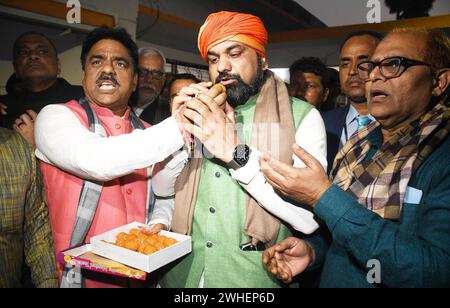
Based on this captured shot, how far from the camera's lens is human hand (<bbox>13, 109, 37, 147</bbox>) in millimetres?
1454

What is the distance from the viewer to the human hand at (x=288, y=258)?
3.86 feet

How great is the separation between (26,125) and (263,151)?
1131 millimetres

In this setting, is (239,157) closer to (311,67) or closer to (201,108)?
(201,108)

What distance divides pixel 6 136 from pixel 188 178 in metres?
0.74

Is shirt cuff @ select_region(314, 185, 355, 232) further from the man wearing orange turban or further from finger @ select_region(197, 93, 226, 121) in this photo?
finger @ select_region(197, 93, 226, 121)

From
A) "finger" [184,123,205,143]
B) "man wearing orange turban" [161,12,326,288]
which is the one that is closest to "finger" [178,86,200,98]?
"man wearing orange turban" [161,12,326,288]

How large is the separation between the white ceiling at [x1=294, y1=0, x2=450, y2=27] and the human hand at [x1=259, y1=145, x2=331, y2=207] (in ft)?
3.04

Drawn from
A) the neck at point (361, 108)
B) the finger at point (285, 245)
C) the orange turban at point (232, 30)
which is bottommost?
the finger at point (285, 245)

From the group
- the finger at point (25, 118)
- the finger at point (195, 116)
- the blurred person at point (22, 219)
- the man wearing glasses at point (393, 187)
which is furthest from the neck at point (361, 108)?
the finger at point (25, 118)

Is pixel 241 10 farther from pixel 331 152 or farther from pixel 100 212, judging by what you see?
pixel 100 212

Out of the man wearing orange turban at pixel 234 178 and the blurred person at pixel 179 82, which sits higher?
the blurred person at pixel 179 82

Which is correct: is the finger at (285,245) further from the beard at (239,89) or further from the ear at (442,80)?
the ear at (442,80)

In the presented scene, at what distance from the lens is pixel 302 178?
3.30ft

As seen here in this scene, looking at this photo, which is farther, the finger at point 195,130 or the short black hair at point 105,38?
the short black hair at point 105,38
